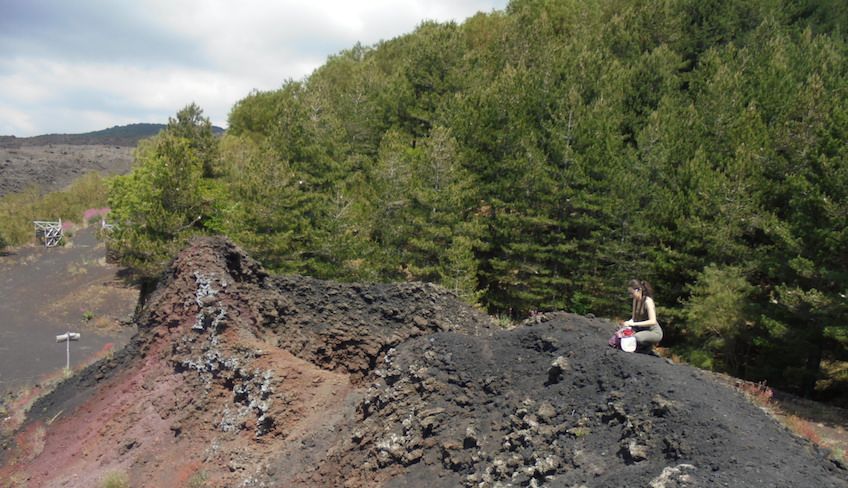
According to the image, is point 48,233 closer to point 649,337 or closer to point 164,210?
point 164,210

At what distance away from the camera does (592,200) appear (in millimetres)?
27484

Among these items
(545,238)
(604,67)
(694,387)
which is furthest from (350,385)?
(604,67)

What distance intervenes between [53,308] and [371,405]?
38.4m

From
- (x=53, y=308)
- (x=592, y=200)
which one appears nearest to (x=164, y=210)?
(x=53, y=308)

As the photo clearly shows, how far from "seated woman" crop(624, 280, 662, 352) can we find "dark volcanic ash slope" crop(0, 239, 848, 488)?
533 millimetres

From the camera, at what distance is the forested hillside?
22234 mm

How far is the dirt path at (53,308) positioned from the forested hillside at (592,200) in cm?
769

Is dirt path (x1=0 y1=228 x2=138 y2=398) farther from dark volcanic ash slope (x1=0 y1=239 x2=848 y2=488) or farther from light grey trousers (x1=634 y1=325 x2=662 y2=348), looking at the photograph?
light grey trousers (x1=634 y1=325 x2=662 y2=348)

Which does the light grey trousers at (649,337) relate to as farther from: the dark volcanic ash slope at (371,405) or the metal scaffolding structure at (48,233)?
the metal scaffolding structure at (48,233)

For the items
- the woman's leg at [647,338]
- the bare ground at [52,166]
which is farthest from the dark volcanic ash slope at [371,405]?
the bare ground at [52,166]

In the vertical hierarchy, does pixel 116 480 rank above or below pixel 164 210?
below

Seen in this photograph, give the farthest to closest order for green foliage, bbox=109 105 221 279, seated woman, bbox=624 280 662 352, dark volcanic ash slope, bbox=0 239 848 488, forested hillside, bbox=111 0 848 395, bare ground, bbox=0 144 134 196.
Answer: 1. bare ground, bbox=0 144 134 196
2. green foliage, bbox=109 105 221 279
3. forested hillside, bbox=111 0 848 395
4. seated woman, bbox=624 280 662 352
5. dark volcanic ash slope, bbox=0 239 848 488


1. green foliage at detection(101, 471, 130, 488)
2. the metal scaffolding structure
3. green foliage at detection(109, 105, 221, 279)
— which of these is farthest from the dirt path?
green foliage at detection(101, 471, 130, 488)

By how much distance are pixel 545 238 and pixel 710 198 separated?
26.3 ft
